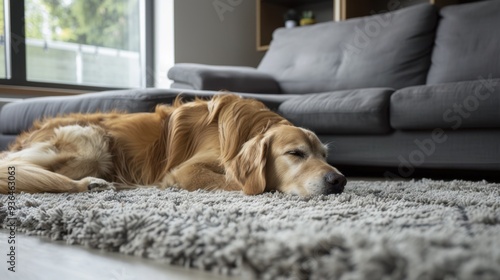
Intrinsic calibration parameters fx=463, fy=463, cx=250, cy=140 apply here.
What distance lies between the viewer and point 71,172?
1.78 m

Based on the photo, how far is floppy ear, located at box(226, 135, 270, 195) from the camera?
1.62 meters

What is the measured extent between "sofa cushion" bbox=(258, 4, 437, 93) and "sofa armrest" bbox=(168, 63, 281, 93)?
0.28 meters

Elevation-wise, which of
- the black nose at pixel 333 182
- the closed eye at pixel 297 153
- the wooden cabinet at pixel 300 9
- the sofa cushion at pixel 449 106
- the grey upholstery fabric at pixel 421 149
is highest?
the wooden cabinet at pixel 300 9

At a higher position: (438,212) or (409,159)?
(438,212)

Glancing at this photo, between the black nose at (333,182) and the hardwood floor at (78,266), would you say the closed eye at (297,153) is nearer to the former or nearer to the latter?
the black nose at (333,182)

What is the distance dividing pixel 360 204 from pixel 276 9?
174 inches

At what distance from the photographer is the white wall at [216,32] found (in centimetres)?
479

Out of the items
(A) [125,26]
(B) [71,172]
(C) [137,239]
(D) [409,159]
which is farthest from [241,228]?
(A) [125,26]

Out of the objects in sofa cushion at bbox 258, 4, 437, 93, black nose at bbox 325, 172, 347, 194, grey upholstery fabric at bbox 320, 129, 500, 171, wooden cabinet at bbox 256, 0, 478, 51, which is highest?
wooden cabinet at bbox 256, 0, 478, 51

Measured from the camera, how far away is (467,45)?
303 centimetres

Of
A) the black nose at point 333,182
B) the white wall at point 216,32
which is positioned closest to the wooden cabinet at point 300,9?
the white wall at point 216,32

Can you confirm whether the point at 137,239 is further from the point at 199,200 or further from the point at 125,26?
the point at 125,26

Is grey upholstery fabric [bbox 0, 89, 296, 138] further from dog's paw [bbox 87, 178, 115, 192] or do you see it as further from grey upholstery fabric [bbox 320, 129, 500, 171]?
dog's paw [bbox 87, 178, 115, 192]

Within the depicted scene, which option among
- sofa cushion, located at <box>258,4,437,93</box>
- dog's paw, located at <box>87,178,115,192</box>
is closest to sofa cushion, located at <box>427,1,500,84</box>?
sofa cushion, located at <box>258,4,437,93</box>
